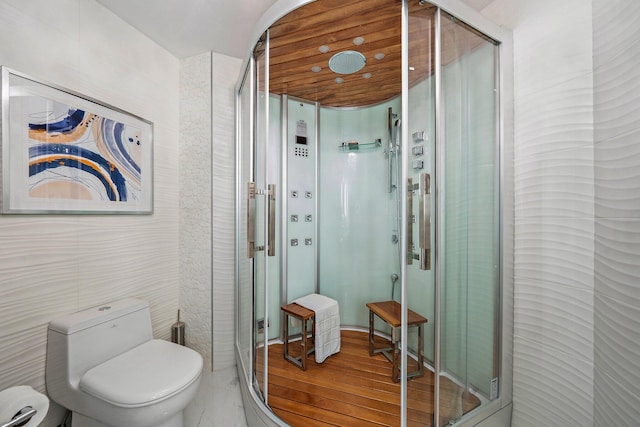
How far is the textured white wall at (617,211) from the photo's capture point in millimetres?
792

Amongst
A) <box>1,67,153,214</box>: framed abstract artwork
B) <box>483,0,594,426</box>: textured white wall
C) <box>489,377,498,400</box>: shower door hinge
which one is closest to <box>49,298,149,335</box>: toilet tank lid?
<box>1,67,153,214</box>: framed abstract artwork

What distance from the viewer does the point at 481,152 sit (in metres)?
1.22

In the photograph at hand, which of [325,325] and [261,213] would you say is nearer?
[261,213]

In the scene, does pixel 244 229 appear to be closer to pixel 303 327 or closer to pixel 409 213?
pixel 303 327

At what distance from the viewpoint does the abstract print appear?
47.6 inches

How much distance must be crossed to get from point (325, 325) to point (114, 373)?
4.06 ft

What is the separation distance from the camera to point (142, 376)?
3.81 ft

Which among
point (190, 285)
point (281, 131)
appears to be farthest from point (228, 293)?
point (281, 131)

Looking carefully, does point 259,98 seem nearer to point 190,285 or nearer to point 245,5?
point 245,5

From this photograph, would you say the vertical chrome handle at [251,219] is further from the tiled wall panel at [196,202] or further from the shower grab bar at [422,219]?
the shower grab bar at [422,219]

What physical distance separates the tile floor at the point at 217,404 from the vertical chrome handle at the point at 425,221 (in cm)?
137

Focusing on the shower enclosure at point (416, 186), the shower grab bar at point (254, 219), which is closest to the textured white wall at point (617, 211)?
the shower enclosure at point (416, 186)

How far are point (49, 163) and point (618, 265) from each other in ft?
7.93

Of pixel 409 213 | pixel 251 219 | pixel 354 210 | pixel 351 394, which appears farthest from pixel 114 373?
pixel 354 210
